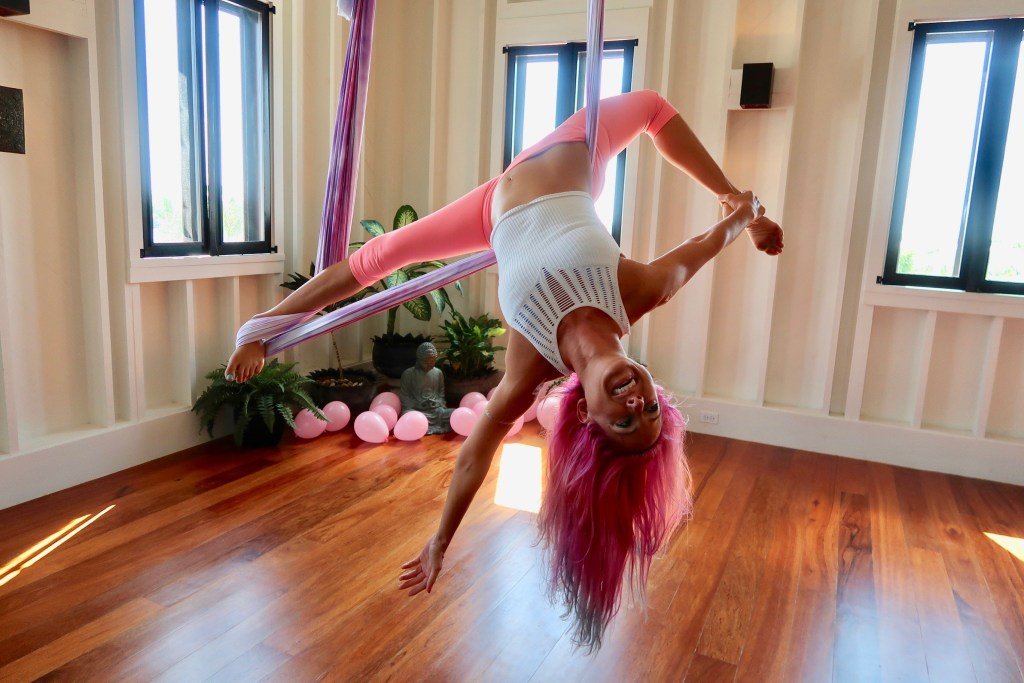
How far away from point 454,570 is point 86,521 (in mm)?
1490

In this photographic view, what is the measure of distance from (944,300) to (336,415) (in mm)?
3341

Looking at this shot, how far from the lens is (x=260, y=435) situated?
3.58 metres

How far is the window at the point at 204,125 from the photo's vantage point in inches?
127

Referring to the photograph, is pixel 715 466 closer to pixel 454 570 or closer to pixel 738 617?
pixel 738 617

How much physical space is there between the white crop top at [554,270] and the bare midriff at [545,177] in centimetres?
6

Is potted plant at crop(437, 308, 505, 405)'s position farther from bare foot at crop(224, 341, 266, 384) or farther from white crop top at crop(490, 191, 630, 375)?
white crop top at crop(490, 191, 630, 375)

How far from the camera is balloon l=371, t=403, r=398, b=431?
382cm

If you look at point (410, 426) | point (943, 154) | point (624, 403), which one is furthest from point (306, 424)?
point (943, 154)

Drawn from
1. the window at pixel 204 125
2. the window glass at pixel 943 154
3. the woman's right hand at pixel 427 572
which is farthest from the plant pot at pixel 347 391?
the window glass at pixel 943 154

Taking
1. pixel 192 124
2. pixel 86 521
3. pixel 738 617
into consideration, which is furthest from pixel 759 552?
pixel 192 124

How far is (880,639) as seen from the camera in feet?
6.99

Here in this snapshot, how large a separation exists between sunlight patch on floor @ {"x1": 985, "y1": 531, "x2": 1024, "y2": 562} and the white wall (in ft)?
2.72

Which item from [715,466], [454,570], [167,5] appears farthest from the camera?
[715,466]

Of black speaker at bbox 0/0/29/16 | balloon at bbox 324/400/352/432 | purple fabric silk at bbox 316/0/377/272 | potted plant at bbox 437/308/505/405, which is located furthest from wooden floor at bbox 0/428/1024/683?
black speaker at bbox 0/0/29/16
